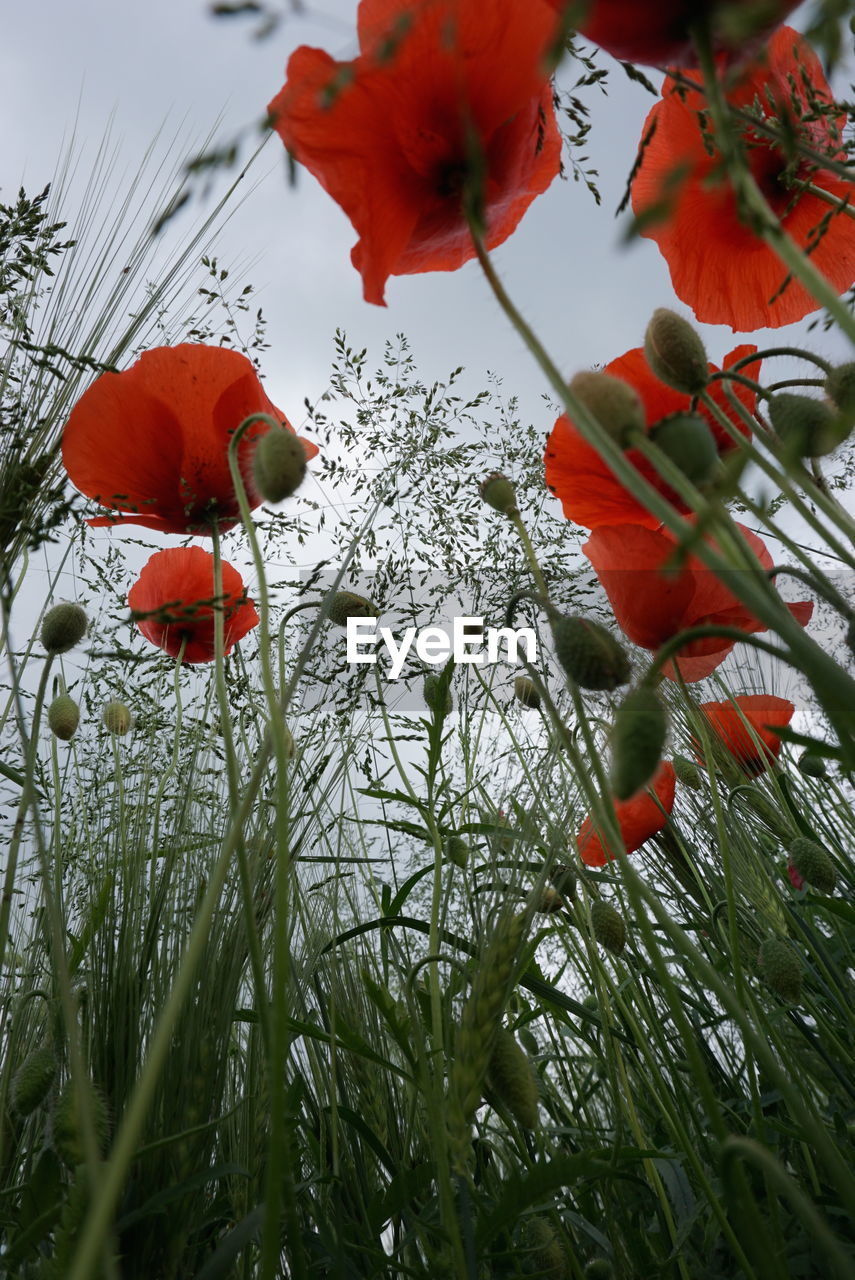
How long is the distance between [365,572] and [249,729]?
52cm

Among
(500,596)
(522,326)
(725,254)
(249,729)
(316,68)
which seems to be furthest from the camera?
(500,596)

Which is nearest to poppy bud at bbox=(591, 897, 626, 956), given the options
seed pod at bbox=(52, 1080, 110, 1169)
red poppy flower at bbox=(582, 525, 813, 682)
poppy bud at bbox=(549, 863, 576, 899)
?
poppy bud at bbox=(549, 863, 576, 899)

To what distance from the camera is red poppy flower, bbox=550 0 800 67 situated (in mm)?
374

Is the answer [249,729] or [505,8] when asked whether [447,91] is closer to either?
[505,8]

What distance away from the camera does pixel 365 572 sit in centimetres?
175

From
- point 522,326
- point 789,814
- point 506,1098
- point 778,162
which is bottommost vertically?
point 506,1098

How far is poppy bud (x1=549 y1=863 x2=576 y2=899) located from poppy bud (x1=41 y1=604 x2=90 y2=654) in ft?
1.74

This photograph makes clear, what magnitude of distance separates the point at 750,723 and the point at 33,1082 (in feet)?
2.96

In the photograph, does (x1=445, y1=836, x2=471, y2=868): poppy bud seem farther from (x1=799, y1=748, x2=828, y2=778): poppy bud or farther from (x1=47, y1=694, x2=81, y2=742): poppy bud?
(x1=799, y1=748, x2=828, y2=778): poppy bud

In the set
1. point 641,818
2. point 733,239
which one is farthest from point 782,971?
point 733,239

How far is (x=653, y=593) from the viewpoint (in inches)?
32.1

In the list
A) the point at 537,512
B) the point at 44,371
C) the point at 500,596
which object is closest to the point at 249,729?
the point at 500,596

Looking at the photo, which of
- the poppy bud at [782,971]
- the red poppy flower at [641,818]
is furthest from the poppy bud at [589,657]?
the red poppy flower at [641,818]

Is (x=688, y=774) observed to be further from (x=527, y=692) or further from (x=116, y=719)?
(x=116, y=719)
